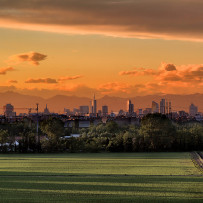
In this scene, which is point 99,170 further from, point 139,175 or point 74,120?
point 74,120

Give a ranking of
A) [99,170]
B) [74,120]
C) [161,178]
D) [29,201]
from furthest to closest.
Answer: [74,120]
[99,170]
[161,178]
[29,201]

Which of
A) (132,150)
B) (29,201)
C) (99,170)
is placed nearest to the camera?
(29,201)

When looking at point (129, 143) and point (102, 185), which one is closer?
point (102, 185)

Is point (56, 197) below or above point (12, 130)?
below

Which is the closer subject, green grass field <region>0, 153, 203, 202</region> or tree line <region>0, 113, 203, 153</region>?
green grass field <region>0, 153, 203, 202</region>

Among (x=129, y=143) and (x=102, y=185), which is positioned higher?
(x=129, y=143)

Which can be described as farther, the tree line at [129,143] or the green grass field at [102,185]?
the tree line at [129,143]

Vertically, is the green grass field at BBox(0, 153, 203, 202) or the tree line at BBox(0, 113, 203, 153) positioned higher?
the tree line at BBox(0, 113, 203, 153)

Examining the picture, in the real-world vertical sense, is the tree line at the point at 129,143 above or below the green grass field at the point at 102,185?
above

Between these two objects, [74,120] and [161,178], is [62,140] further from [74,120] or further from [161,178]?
[74,120]

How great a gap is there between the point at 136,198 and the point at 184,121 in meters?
151

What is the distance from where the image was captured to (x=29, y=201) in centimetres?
2917

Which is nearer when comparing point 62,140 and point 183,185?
point 183,185

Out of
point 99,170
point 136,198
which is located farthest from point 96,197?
point 99,170
